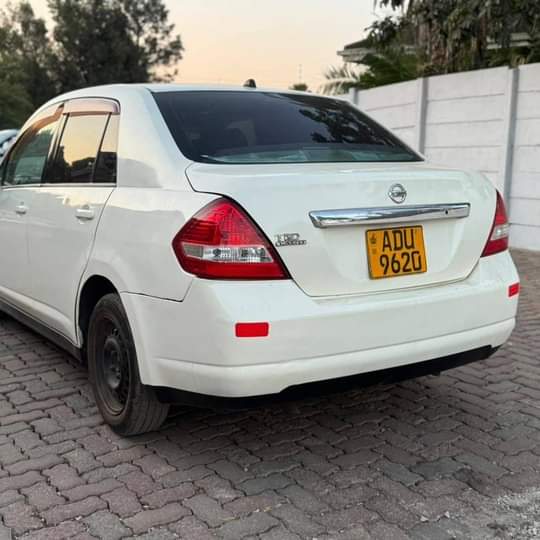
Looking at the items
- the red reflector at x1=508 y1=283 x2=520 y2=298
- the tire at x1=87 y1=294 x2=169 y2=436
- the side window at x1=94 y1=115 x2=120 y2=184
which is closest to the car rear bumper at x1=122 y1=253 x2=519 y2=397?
the tire at x1=87 y1=294 x2=169 y2=436

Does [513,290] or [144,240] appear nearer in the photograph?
[144,240]

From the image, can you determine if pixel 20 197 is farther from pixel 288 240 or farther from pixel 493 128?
pixel 493 128

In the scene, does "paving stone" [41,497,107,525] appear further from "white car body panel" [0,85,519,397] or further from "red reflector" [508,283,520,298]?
"red reflector" [508,283,520,298]

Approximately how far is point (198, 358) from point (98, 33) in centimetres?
4941

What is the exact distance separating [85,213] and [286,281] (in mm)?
1266

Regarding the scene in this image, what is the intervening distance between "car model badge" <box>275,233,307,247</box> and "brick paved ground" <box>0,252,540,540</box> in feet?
3.33

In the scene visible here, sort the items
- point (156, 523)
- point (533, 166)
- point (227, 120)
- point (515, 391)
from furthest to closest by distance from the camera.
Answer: point (533, 166)
point (515, 391)
point (227, 120)
point (156, 523)

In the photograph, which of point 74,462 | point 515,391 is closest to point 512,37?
point 515,391

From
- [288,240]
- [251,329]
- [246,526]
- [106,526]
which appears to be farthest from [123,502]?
[288,240]

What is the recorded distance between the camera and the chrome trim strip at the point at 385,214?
2654mm

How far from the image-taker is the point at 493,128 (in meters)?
8.68

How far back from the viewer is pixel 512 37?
9734 mm

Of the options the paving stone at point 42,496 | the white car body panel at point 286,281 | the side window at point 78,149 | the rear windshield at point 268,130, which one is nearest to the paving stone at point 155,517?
the paving stone at point 42,496

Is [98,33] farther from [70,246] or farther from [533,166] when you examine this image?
[70,246]
